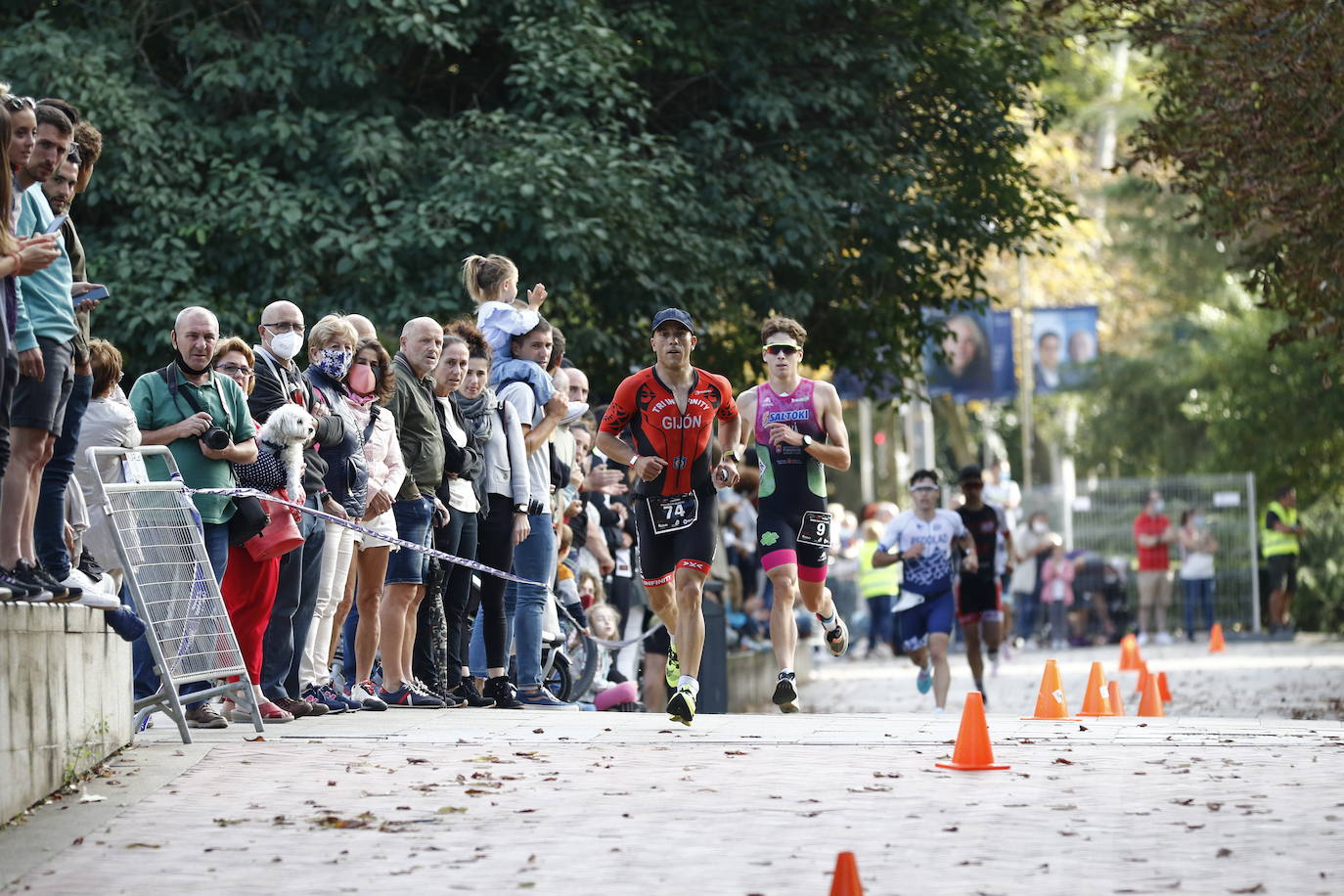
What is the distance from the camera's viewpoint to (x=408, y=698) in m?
12.2

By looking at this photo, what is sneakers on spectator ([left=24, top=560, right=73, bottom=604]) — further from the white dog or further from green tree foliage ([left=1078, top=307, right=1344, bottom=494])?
green tree foliage ([left=1078, top=307, right=1344, bottom=494])

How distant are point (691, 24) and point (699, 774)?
14.3 metres

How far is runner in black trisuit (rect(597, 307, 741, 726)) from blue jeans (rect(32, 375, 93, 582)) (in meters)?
3.25

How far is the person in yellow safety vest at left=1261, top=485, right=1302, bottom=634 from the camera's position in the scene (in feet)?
107

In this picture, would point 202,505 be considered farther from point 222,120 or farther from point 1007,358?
point 1007,358

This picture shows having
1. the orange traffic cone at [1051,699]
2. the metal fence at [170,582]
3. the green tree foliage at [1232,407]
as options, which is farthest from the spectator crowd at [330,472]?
the green tree foliage at [1232,407]

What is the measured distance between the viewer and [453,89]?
2177 cm

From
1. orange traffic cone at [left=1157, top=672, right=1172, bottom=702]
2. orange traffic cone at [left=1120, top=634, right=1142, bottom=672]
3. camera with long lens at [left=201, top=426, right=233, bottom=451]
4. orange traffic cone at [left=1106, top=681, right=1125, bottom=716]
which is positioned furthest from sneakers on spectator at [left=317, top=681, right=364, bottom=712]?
orange traffic cone at [left=1120, top=634, right=1142, bottom=672]

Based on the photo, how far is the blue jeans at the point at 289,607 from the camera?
10.9m

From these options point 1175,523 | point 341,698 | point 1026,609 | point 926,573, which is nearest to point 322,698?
point 341,698


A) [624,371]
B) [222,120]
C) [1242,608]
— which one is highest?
[222,120]

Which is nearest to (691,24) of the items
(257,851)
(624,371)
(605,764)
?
(624,371)

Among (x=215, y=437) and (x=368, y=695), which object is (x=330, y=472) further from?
(x=368, y=695)

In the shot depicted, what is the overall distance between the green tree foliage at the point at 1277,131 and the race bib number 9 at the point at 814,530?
5.48 m
